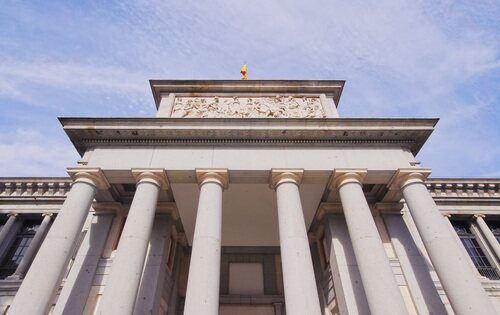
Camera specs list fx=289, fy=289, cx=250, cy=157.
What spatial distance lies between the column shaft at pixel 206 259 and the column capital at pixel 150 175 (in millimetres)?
2204

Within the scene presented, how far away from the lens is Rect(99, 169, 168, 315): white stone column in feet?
35.9

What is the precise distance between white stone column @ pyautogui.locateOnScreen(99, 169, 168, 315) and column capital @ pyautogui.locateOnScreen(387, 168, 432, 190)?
39.6 ft

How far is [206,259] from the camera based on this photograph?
11.7 metres

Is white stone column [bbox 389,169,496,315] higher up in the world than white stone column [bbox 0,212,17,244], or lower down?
lower down

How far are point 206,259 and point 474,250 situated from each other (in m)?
20.4

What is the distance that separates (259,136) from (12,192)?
20280mm

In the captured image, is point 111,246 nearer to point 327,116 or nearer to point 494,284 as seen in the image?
point 327,116

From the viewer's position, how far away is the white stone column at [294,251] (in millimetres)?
10812

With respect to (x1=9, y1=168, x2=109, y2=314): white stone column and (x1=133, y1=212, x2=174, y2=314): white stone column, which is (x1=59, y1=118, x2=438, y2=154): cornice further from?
(x1=133, y1=212, x2=174, y2=314): white stone column

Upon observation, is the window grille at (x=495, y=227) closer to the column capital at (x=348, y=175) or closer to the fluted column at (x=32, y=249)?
the column capital at (x=348, y=175)

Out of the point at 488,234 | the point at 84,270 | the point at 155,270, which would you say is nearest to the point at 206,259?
the point at 155,270

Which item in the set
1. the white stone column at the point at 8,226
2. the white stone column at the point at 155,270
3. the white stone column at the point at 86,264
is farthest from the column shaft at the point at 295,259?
the white stone column at the point at 8,226

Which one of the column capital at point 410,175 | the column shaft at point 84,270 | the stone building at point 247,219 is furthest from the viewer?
the column capital at point 410,175

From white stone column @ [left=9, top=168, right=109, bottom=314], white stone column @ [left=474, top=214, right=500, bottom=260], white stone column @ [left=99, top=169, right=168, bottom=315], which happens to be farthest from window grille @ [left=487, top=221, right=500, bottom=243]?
white stone column @ [left=9, top=168, right=109, bottom=314]
